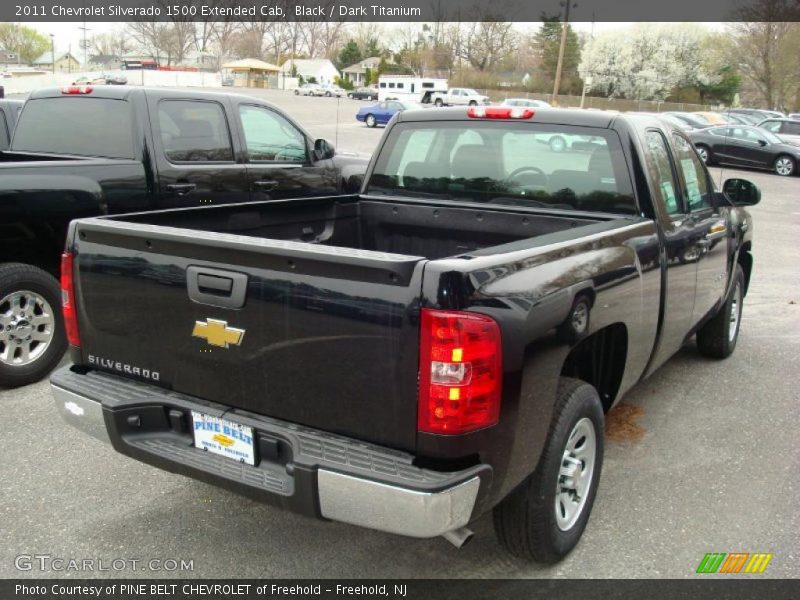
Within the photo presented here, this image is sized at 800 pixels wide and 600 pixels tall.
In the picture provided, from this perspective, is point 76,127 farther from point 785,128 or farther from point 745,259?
point 785,128

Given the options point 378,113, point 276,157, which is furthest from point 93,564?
point 378,113

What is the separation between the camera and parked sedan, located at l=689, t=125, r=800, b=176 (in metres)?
23.8

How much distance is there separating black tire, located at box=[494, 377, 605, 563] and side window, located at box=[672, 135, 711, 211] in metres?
2.01

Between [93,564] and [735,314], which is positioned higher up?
[735,314]

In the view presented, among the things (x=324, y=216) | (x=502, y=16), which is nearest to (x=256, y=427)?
(x=324, y=216)

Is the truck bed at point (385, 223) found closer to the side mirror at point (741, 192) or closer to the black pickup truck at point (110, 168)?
the side mirror at point (741, 192)

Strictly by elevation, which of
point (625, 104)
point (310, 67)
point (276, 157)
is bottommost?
point (625, 104)

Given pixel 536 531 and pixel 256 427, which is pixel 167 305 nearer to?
pixel 256 427

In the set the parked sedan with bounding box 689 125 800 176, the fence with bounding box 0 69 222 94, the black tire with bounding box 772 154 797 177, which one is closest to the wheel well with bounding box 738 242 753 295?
the parked sedan with bounding box 689 125 800 176

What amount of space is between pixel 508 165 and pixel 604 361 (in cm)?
132

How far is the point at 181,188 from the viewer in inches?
236

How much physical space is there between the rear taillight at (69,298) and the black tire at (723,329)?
4394mm

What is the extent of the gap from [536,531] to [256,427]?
1.18m

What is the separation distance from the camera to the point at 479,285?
2287 mm
